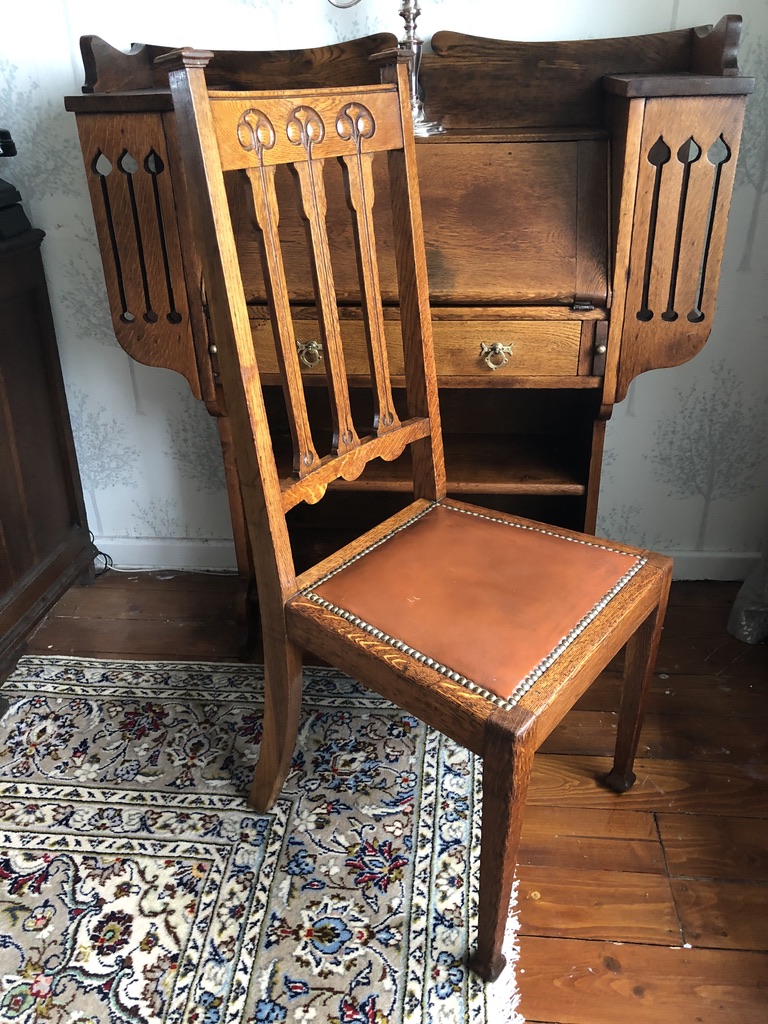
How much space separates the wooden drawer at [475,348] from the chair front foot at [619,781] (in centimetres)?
69

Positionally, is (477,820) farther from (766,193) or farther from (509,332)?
(766,193)

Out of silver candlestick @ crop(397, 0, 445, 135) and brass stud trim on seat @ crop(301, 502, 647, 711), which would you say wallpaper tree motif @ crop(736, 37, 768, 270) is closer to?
silver candlestick @ crop(397, 0, 445, 135)

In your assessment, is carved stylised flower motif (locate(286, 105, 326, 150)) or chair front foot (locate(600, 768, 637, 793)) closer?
carved stylised flower motif (locate(286, 105, 326, 150))

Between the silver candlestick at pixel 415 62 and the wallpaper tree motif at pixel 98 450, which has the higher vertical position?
the silver candlestick at pixel 415 62

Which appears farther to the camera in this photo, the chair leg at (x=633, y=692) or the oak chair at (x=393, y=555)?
the chair leg at (x=633, y=692)

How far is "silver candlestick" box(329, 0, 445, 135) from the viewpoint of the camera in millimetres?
1424

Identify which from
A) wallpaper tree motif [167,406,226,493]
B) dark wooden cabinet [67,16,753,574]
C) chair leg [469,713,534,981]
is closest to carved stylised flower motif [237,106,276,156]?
dark wooden cabinet [67,16,753,574]

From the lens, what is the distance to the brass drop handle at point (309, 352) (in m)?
1.43

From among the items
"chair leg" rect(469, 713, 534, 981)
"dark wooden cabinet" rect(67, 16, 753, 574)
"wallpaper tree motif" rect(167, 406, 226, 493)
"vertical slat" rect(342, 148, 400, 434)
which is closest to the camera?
"chair leg" rect(469, 713, 534, 981)

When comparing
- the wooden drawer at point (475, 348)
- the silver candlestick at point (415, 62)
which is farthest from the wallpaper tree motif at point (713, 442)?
the silver candlestick at point (415, 62)

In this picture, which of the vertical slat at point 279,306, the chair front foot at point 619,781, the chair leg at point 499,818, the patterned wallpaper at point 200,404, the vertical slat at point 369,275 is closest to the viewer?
the chair leg at point 499,818

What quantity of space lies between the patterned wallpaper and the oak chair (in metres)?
0.49

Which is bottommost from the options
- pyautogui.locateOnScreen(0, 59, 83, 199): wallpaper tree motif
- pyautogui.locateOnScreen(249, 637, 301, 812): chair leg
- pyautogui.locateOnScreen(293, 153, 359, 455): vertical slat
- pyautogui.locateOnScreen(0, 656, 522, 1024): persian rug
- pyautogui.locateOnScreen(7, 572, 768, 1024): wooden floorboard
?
pyautogui.locateOnScreen(7, 572, 768, 1024): wooden floorboard

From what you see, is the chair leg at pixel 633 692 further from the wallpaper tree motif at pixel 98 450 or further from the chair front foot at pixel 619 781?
the wallpaper tree motif at pixel 98 450
